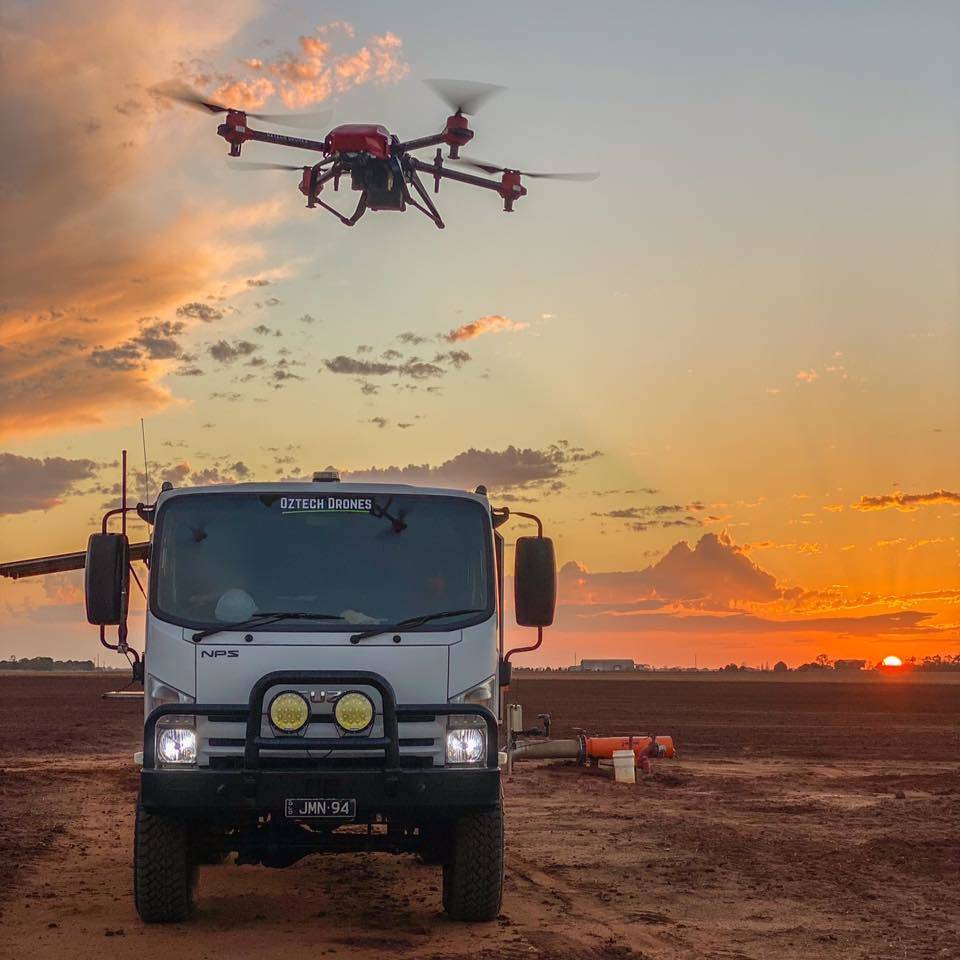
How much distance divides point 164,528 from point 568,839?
789 cm

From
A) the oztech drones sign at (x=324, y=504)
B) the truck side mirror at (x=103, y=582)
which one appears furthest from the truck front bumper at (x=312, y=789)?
the oztech drones sign at (x=324, y=504)

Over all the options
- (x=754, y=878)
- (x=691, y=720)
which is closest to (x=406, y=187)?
(x=754, y=878)

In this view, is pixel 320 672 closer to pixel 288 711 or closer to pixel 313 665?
→ pixel 313 665

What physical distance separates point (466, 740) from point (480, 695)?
33 centimetres

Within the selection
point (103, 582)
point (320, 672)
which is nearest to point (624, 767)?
point (320, 672)

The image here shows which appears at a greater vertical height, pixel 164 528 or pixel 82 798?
pixel 164 528

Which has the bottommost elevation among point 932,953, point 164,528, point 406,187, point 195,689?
point 932,953

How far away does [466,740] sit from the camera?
9.98 m

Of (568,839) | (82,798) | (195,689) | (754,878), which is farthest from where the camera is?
(82,798)

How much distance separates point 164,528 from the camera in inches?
410

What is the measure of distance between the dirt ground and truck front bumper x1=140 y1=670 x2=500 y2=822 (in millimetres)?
971

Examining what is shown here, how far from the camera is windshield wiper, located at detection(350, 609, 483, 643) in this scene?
32.5 ft

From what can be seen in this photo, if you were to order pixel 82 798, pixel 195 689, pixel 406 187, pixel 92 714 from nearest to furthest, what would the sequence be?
pixel 195 689 < pixel 82 798 < pixel 406 187 < pixel 92 714

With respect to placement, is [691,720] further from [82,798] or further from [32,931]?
[32,931]
